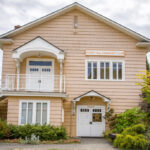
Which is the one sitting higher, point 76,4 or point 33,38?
point 76,4

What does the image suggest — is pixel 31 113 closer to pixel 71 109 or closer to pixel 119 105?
pixel 71 109

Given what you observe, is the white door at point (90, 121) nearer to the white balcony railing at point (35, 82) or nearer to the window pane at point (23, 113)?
the white balcony railing at point (35, 82)

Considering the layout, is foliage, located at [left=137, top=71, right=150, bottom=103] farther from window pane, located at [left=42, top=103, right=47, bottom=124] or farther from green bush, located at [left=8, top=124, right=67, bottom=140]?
window pane, located at [left=42, top=103, right=47, bottom=124]

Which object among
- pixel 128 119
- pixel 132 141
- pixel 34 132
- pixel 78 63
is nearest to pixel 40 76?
pixel 78 63

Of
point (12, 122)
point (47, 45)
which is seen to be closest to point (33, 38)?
point (47, 45)

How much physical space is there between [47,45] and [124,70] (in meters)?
6.02

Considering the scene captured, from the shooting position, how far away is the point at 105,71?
18109 mm

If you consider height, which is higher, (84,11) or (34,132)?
(84,11)

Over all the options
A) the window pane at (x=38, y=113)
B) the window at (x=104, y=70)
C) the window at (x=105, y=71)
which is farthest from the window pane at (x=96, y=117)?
the window pane at (x=38, y=113)

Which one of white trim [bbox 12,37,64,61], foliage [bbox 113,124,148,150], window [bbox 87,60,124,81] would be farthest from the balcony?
foliage [bbox 113,124,148,150]

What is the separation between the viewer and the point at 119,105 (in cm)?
1766

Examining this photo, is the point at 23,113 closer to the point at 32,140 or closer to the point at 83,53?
the point at 32,140

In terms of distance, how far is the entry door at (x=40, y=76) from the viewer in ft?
57.4

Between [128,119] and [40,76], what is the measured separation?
694cm
